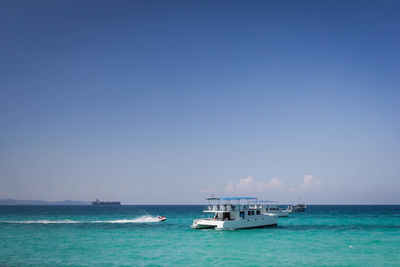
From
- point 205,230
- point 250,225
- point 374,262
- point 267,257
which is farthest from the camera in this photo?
point 250,225

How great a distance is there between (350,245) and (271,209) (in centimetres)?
6976

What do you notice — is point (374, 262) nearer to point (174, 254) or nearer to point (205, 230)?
point (174, 254)

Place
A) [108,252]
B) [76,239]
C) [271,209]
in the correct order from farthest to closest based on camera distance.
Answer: [271,209] → [76,239] → [108,252]

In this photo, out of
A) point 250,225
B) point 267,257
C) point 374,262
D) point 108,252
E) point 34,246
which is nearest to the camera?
point 374,262

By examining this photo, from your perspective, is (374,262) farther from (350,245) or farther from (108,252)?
(108,252)

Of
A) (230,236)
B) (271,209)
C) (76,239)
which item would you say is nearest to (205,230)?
(230,236)

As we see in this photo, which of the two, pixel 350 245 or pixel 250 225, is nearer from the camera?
pixel 350 245

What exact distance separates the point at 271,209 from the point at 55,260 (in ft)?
271

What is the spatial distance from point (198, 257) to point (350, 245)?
49.5 feet

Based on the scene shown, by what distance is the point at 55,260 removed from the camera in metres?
24.5

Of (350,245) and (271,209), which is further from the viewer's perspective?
(271,209)

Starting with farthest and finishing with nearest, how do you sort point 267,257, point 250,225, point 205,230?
point 250,225 < point 205,230 < point 267,257

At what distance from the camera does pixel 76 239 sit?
3616 cm

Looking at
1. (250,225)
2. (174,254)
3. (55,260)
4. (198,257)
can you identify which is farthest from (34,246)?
(250,225)
